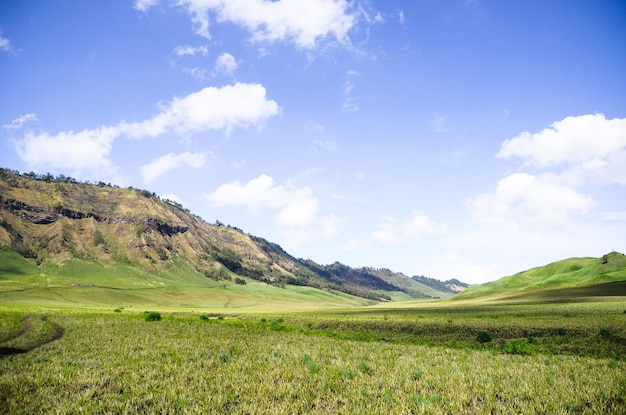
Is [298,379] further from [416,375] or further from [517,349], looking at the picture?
[517,349]

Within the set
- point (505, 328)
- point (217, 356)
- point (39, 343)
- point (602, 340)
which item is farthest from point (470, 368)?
point (39, 343)

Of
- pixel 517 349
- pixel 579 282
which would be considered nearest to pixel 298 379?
pixel 517 349

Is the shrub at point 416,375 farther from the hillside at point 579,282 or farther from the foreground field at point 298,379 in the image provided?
the hillside at point 579,282

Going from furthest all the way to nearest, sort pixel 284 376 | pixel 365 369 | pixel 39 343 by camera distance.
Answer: pixel 39 343 < pixel 365 369 < pixel 284 376

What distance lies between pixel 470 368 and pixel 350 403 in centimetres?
715

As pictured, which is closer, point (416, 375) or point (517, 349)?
point (416, 375)

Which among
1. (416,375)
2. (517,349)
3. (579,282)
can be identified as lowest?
(579,282)

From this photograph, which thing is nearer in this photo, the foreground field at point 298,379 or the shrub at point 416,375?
the foreground field at point 298,379

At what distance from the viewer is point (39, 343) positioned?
23297 millimetres

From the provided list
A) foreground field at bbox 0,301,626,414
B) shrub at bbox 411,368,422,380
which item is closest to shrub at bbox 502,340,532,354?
foreground field at bbox 0,301,626,414

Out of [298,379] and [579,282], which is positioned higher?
[298,379]

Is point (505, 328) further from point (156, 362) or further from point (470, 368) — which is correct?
point (156, 362)

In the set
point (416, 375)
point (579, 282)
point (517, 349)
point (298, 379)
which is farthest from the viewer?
point (579, 282)

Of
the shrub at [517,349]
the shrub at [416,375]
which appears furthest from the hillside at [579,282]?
the shrub at [416,375]
